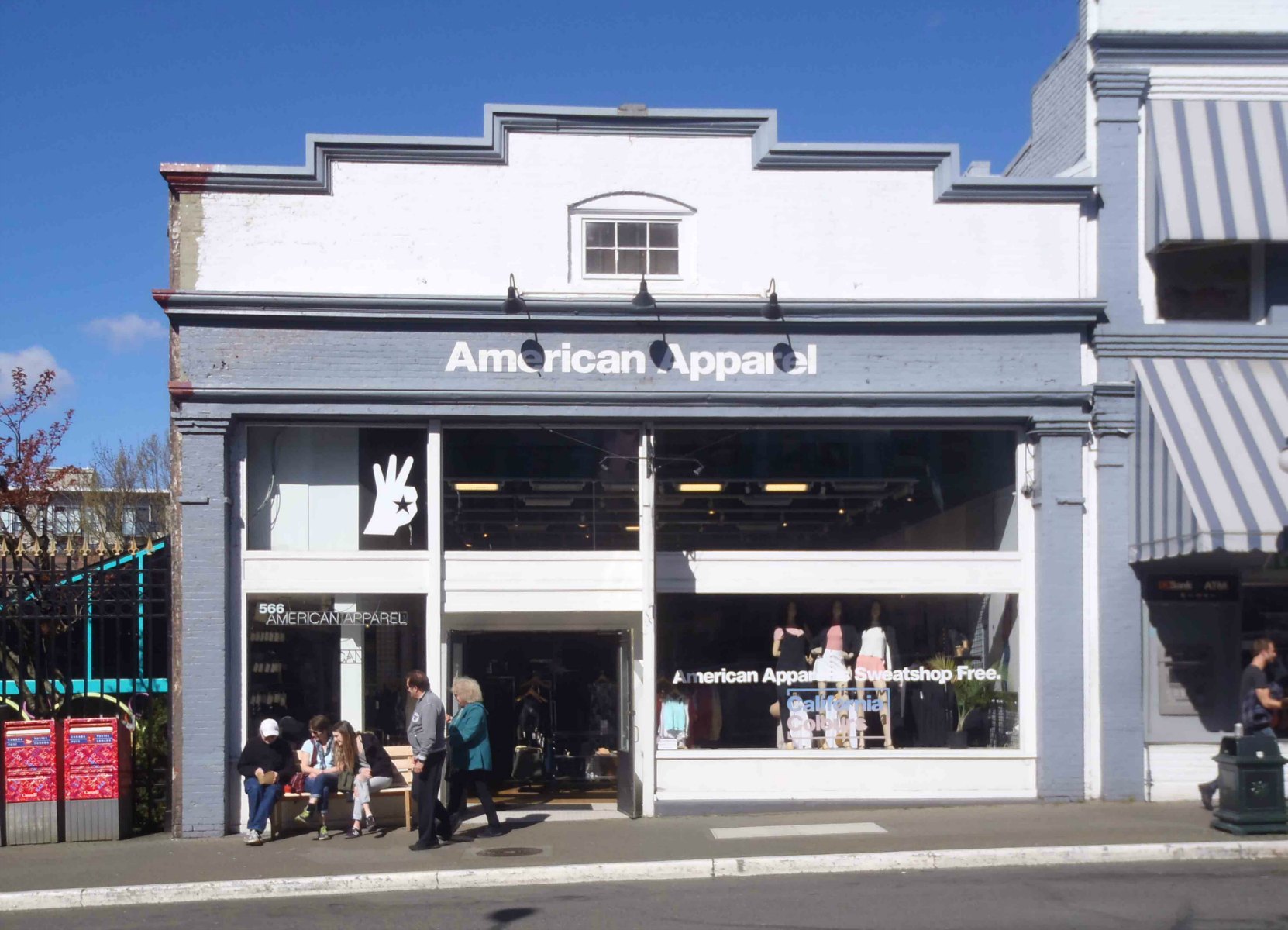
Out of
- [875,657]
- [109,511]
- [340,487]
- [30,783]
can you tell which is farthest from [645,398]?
[109,511]

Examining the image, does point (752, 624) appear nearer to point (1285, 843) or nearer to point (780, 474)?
point (780, 474)

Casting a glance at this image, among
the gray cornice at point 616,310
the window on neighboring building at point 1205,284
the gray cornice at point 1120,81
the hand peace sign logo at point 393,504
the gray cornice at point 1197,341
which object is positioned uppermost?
the gray cornice at point 1120,81

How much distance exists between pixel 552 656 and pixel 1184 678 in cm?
675

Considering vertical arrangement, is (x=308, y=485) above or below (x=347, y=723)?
above

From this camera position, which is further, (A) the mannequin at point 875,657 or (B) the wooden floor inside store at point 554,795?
(B) the wooden floor inside store at point 554,795

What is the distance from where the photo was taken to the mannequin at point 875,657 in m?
14.0

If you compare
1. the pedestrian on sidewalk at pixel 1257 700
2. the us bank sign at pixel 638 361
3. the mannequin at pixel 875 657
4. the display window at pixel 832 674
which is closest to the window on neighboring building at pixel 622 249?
the us bank sign at pixel 638 361

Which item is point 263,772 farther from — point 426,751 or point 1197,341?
point 1197,341

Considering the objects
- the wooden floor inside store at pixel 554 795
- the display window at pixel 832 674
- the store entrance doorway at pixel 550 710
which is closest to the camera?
the display window at pixel 832 674

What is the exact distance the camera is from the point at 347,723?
13312mm

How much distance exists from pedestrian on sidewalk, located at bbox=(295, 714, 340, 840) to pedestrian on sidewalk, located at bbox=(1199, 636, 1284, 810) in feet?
26.8

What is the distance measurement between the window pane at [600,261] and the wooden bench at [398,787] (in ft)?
17.0

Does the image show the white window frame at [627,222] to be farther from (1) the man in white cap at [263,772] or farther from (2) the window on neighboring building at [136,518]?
(2) the window on neighboring building at [136,518]

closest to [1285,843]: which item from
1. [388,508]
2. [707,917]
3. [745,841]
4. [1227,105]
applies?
[745,841]
